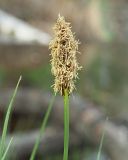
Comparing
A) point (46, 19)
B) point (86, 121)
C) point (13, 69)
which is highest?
point (46, 19)

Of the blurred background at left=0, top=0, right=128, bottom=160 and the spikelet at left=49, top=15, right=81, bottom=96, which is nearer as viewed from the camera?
the spikelet at left=49, top=15, right=81, bottom=96

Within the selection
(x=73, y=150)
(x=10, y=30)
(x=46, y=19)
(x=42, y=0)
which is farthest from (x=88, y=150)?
(x=42, y=0)

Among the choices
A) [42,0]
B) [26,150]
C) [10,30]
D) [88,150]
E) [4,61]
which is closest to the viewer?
[26,150]

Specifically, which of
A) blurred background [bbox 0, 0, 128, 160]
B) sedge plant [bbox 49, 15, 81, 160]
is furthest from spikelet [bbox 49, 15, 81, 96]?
blurred background [bbox 0, 0, 128, 160]

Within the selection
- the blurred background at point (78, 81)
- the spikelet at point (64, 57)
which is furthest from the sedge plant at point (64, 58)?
the blurred background at point (78, 81)

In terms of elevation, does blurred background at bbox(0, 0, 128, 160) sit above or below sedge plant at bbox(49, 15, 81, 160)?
above

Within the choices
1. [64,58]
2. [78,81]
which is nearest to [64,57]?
[64,58]

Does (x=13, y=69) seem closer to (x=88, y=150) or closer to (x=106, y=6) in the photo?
(x=88, y=150)

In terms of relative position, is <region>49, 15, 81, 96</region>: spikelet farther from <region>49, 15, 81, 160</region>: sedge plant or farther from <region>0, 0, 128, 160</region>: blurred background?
<region>0, 0, 128, 160</region>: blurred background
